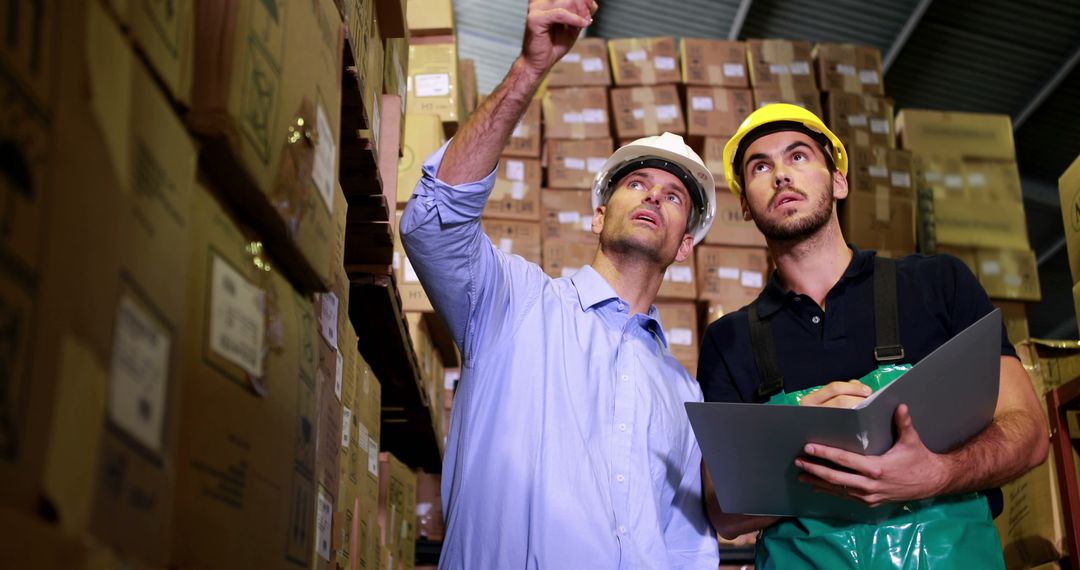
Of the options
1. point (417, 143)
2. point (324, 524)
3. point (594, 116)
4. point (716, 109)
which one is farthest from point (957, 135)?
point (324, 524)

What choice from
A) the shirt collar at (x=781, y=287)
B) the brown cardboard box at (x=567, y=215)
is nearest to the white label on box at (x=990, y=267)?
the brown cardboard box at (x=567, y=215)

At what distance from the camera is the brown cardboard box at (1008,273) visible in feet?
19.9

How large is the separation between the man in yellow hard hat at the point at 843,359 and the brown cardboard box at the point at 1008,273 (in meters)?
3.40

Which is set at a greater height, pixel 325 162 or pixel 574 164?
pixel 574 164

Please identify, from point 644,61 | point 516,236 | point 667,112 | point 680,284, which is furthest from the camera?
point 644,61

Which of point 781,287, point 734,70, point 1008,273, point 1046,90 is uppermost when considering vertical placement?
point 1046,90

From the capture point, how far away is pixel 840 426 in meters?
2.00

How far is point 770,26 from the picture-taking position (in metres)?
8.42

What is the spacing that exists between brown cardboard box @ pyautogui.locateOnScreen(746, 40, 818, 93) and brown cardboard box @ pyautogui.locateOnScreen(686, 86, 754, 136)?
7.0 inches

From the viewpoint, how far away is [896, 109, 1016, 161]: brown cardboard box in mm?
6559

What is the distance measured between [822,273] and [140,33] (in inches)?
86.7

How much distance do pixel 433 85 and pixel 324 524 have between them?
398 cm

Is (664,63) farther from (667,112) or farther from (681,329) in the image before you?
(681,329)

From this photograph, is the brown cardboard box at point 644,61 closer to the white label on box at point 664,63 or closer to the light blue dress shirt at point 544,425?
the white label on box at point 664,63
